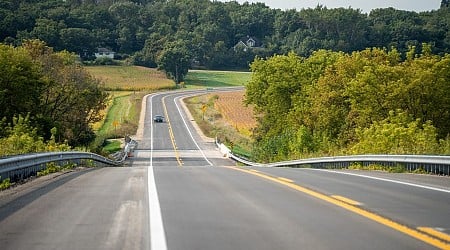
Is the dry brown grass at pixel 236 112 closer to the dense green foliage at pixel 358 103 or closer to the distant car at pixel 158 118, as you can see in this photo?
the distant car at pixel 158 118

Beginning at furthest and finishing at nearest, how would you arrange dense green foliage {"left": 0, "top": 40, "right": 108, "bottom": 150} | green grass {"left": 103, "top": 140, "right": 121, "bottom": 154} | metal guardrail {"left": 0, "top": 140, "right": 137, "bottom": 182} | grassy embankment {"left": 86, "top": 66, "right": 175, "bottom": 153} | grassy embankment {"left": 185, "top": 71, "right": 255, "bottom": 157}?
grassy embankment {"left": 86, "top": 66, "right": 175, "bottom": 153}
grassy embankment {"left": 185, "top": 71, "right": 255, "bottom": 157}
green grass {"left": 103, "top": 140, "right": 121, "bottom": 154}
dense green foliage {"left": 0, "top": 40, "right": 108, "bottom": 150}
metal guardrail {"left": 0, "top": 140, "right": 137, "bottom": 182}

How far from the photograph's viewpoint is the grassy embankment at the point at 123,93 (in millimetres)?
88919

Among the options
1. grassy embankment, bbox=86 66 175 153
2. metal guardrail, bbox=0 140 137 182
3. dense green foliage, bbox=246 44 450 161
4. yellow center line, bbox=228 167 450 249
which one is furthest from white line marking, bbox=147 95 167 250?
grassy embankment, bbox=86 66 175 153

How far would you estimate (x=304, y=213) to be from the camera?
32.9 feet

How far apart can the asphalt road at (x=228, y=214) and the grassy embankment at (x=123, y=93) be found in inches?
2284

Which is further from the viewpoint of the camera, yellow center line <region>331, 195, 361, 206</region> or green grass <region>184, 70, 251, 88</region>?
green grass <region>184, 70, 251, 88</region>

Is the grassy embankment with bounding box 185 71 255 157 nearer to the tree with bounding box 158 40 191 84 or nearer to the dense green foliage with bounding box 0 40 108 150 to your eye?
the tree with bounding box 158 40 191 84

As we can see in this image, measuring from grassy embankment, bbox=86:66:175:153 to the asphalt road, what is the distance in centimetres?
5801

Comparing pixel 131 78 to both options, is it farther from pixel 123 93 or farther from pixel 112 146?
pixel 112 146

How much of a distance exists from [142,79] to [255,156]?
98.7 metres

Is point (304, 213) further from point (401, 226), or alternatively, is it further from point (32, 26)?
point (32, 26)

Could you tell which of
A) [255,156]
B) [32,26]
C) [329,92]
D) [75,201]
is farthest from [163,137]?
[32,26]

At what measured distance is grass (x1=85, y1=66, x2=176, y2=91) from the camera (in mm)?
145375

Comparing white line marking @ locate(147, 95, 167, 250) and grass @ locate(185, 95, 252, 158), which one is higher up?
white line marking @ locate(147, 95, 167, 250)
